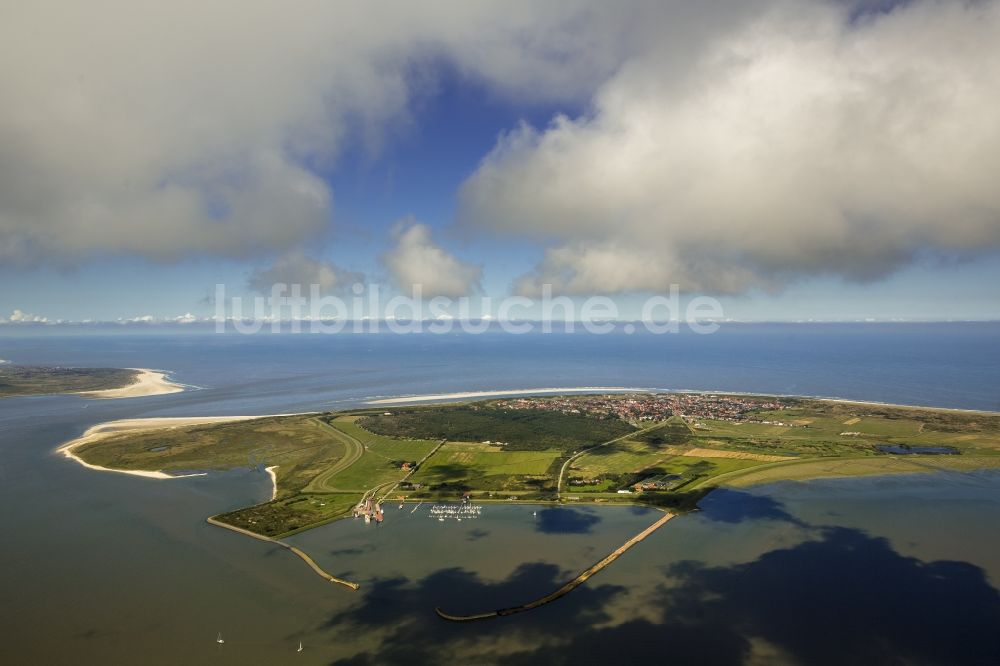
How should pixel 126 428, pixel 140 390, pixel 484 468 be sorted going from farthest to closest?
pixel 140 390 → pixel 126 428 → pixel 484 468

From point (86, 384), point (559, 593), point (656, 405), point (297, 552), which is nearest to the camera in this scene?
point (559, 593)

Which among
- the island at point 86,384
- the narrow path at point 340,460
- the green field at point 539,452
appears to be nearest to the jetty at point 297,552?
the green field at point 539,452

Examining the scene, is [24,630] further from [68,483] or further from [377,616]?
[68,483]

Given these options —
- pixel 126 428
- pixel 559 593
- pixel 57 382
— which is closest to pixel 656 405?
pixel 559 593

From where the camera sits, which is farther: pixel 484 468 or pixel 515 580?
pixel 484 468

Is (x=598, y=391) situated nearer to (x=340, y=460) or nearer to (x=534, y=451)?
(x=534, y=451)

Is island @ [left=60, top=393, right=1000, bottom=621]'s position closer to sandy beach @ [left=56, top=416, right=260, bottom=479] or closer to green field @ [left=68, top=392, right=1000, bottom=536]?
green field @ [left=68, top=392, right=1000, bottom=536]

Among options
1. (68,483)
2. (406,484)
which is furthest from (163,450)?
(406,484)
